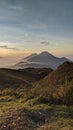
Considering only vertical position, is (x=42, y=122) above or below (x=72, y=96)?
below

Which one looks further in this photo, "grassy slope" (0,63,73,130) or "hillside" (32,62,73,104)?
"hillside" (32,62,73,104)

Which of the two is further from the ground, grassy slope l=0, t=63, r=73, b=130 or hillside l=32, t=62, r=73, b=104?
hillside l=32, t=62, r=73, b=104

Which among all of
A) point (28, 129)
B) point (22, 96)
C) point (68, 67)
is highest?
point (68, 67)

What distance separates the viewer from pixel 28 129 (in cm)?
824

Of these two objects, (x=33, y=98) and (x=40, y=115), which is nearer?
(x=40, y=115)

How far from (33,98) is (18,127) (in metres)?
3.92

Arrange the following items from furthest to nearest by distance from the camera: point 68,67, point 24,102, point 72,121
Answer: point 68,67 → point 24,102 → point 72,121

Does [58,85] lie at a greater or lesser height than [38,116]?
greater

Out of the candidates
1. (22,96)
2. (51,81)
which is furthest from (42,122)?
(51,81)

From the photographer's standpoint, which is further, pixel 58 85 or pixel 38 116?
pixel 58 85

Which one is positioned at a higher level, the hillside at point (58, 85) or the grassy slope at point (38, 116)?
the hillside at point (58, 85)

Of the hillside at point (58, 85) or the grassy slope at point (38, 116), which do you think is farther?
the hillside at point (58, 85)

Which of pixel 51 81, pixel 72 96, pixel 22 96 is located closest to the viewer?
pixel 72 96

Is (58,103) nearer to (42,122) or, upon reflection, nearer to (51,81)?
(42,122)
